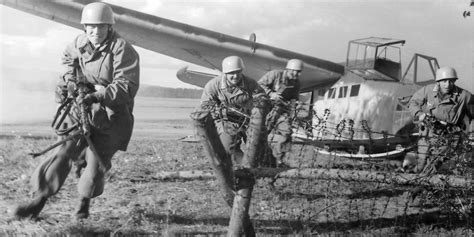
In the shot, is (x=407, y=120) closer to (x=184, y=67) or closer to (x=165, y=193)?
(x=165, y=193)

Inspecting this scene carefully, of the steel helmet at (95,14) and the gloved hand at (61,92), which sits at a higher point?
the steel helmet at (95,14)

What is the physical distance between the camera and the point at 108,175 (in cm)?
634

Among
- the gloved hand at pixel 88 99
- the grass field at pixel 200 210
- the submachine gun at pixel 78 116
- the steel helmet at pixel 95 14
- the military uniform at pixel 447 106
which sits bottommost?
the grass field at pixel 200 210

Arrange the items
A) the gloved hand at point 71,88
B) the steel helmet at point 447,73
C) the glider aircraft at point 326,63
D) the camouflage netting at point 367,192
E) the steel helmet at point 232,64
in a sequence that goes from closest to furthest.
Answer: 1. the camouflage netting at point 367,192
2. the gloved hand at point 71,88
3. the steel helmet at point 232,64
4. the steel helmet at point 447,73
5. the glider aircraft at point 326,63

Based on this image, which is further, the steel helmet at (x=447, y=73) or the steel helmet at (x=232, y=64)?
the steel helmet at (x=447, y=73)

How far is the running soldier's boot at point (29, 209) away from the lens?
4.07 meters

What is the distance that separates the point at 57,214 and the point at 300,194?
2.47 meters

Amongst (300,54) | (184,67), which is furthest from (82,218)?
(184,67)

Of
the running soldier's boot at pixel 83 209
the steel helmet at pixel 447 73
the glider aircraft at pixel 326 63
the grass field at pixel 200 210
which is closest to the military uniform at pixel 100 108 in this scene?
the running soldier's boot at pixel 83 209

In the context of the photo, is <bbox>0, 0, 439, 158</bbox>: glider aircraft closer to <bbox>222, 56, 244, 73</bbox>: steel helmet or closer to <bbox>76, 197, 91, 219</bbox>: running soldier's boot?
<bbox>222, 56, 244, 73</bbox>: steel helmet

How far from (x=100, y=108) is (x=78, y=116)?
0.64ft

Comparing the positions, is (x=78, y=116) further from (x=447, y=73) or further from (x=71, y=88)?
(x=447, y=73)

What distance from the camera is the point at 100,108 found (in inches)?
165

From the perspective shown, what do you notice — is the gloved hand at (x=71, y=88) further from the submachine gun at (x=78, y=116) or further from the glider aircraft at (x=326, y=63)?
the glider aircraft at (x=326, y=63)
